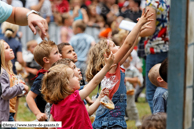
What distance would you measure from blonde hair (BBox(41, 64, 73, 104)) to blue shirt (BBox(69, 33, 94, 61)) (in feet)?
14.2

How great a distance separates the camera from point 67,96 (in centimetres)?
265

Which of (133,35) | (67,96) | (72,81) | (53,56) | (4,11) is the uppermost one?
(4,11)

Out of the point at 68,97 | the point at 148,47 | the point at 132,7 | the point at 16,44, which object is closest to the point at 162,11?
the point at 148,47

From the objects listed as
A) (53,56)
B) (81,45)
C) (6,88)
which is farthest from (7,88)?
(81,45)

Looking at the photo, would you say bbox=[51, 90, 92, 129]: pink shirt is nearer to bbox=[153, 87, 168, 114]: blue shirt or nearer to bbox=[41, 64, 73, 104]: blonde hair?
bbox=[41, 64, 73, 104]: blonde hair

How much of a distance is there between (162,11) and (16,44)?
3.46m

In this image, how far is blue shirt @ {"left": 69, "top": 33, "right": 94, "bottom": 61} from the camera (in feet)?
23.1

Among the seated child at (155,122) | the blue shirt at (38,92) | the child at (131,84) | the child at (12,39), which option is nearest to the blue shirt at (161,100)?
the seated child at (155,122)

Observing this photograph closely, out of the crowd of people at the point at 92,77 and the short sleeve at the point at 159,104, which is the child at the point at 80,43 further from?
the short sleeve at the point at 159,104

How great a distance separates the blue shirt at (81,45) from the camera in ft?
23.1

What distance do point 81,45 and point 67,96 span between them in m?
4.51

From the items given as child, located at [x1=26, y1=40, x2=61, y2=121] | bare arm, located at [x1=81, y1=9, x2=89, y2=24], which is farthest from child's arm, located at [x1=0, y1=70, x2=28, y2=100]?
bare arm, located at [x1=81, y1=9, x2=89, y2=24]

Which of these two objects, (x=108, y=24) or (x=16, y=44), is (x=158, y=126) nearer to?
(x=16, y=44)

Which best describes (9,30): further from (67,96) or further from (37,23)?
(67,96)
